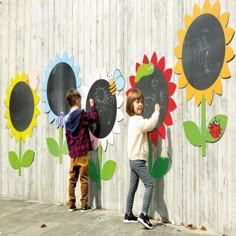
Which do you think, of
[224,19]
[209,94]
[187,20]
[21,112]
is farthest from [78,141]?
[224,19]

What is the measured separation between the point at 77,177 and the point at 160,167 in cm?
149

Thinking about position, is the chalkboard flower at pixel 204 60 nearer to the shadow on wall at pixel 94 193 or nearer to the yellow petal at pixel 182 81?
the yellow petal at pixel 182 81

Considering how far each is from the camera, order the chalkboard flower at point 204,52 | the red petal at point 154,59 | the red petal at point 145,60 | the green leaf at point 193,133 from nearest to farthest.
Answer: the chalkboard flower at point 204,52
the green leaf at point 193,133
the red petal at point 154,59
the red petal at point 145,60

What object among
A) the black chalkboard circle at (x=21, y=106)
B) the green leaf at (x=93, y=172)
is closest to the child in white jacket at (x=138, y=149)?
the green leaf at (x=93, y=172)

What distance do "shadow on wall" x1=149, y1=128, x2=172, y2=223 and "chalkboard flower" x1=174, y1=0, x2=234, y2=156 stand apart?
0.36m

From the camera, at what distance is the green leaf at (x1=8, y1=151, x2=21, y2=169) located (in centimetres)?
750

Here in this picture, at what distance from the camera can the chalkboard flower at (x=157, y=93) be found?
208 inches

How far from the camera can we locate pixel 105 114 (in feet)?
20.1

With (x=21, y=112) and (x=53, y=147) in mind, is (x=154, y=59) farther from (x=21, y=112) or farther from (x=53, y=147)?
(x=21, y=112)

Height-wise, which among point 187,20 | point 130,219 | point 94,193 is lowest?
point 130,219

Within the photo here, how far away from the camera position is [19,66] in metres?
7.54

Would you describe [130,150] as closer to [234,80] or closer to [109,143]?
[109,143]

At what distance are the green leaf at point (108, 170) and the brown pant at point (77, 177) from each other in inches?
9.9

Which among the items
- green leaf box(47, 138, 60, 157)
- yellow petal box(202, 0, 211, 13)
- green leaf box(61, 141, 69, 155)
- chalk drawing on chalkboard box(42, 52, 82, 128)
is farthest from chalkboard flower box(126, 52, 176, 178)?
green leaf box(47, 138, 60, 157)
